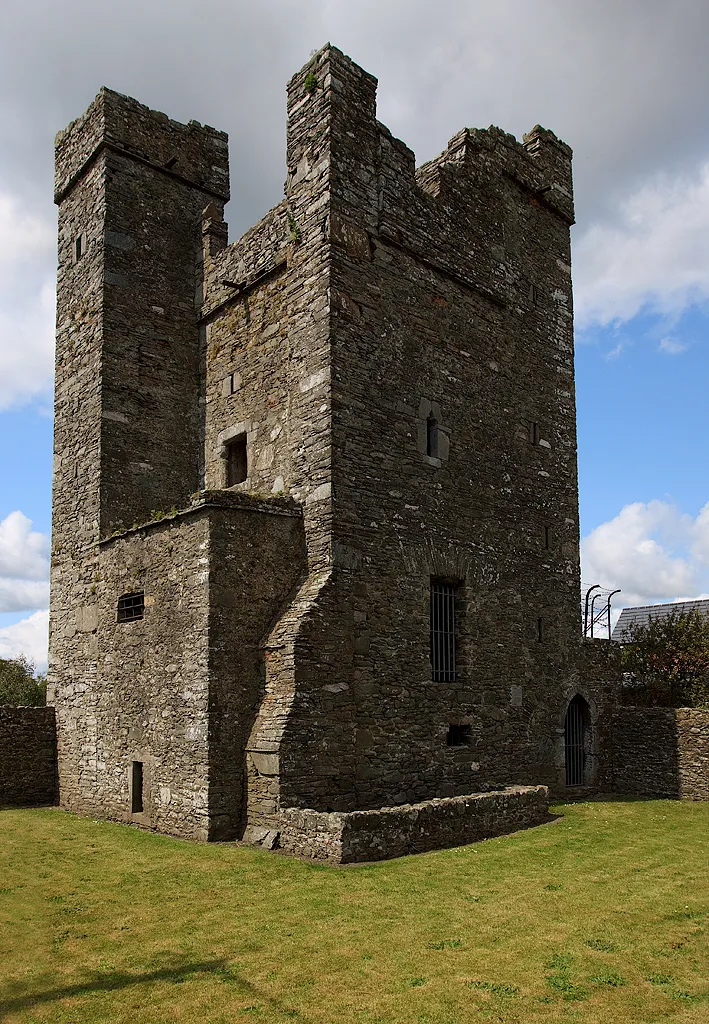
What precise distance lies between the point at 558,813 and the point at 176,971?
29.2ft

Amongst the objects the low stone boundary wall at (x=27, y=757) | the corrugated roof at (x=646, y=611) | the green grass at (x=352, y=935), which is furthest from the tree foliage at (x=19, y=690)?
the corrugated roof at (x=646, y=611)

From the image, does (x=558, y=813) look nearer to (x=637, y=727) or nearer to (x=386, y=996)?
(x=637, y=727)

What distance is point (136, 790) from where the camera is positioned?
13.0 meters

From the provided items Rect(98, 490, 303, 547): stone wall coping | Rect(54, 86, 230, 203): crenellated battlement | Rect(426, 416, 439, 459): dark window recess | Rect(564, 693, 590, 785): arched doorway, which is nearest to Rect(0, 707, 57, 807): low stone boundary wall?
Rect(98, 490, 303, 547): stone wall coping

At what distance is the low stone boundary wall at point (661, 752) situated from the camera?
16.1 meters

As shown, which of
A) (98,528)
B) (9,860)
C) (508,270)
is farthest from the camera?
(508,270)

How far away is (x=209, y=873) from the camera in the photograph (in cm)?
966

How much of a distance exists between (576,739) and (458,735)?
4.04 meters

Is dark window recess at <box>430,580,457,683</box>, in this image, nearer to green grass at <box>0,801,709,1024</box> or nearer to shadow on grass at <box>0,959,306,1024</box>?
green grass at <box>0,801,709,1024</box>

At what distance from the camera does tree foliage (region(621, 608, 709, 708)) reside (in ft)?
60.2

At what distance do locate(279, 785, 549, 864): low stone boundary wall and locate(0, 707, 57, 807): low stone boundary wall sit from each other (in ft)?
21.5

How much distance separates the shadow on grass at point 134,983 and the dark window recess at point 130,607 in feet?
23.4

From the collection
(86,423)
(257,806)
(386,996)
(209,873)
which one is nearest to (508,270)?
(86,423)

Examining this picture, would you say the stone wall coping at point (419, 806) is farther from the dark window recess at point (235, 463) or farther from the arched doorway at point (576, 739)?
the dark window recess at point (235, 463)
